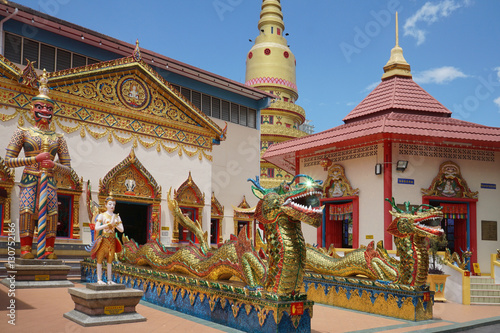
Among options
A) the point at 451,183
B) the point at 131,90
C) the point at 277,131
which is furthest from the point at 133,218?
the point at 277,131

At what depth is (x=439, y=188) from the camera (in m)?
13.8

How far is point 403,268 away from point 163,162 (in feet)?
30.6

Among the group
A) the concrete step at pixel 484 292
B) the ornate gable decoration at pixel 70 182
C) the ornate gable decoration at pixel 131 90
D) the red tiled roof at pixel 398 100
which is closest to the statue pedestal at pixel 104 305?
the ornate gable decoration at pixel 70 182

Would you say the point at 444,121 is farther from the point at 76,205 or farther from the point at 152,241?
the point at 76,205

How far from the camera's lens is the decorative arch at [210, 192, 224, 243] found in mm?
19031

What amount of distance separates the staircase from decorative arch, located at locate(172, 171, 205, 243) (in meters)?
8.69

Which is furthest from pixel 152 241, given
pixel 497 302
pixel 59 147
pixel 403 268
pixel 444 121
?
pixel 444 121

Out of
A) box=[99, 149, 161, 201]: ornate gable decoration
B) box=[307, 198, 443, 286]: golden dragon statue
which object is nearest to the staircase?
box=[307, 198, 443, 286]: golden dragon statue

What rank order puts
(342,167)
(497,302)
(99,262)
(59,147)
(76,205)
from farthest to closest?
(342,167) → (76,205) → (497,302) → (59,147) → (99,262)

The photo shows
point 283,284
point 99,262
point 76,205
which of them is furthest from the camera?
point 76,205

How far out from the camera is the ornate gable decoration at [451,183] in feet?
45.2

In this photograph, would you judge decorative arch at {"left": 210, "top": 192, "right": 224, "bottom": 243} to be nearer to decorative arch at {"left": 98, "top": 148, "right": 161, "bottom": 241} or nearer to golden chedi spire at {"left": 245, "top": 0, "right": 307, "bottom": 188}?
decorative arch at {"left": 98, "top": 148, "right": 161, "bottom": 241}

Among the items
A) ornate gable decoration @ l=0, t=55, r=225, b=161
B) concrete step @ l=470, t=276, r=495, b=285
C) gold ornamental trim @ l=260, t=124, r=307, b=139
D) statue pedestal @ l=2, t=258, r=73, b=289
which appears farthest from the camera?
gold ornamental trim @ l=260, t=124, r=307, b=139

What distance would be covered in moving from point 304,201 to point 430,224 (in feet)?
11.7
